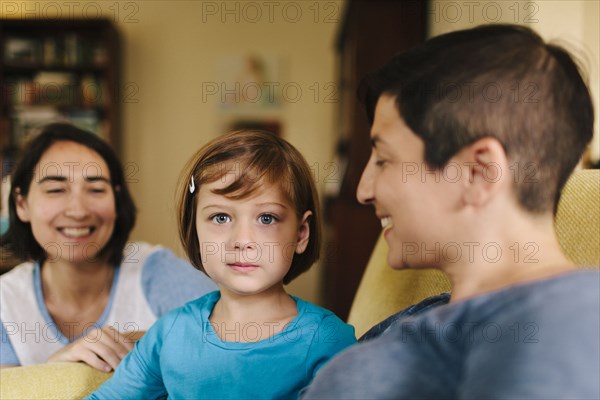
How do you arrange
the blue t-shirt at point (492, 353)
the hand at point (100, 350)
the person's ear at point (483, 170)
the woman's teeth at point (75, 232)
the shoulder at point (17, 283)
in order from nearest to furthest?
the blue t-shirt at point (492, 353) < the person's ear at point (483, 170) < the hand at point (100, 350) < the shoulder at point (17, 283) < the woman's teeth at point (75, 232)

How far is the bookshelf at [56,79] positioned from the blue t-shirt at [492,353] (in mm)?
4415

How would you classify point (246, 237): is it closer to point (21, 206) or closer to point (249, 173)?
point (249, 173)

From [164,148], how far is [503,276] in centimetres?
468

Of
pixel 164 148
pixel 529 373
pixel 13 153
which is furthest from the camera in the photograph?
pixel 164 148

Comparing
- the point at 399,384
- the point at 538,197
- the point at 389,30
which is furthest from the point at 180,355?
the point at 389,30

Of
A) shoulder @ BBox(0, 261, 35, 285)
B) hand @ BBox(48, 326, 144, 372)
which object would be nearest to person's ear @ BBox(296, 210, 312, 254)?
hand @ BBox(48, 326, 144, 372)

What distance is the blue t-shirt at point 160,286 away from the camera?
5.36 feet

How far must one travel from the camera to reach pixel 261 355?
966 mm

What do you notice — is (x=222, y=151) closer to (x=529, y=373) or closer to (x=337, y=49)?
(x=529, y=373)

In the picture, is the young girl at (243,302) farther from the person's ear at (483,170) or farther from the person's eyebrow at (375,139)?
the person's ear at (483,170)

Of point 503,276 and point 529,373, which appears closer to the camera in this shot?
point 529,373

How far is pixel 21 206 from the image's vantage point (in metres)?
1.79

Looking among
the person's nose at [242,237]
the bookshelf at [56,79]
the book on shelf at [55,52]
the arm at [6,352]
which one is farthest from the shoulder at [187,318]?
the book on shelf at [55,52]

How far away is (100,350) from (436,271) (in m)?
0.69
